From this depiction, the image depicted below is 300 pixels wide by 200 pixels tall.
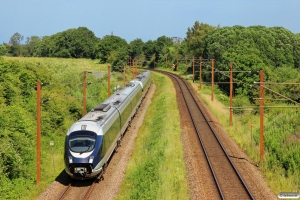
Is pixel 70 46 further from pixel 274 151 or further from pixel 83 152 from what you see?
pixel 83 152

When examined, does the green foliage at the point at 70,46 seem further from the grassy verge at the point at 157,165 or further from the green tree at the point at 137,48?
the grassy verge at the point at 157,165

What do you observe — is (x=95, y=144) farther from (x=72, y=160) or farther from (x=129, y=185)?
(x=129, y=185)

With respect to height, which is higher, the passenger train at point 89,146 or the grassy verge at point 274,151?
the passenger train at point 89,146

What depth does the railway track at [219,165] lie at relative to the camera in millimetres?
18609

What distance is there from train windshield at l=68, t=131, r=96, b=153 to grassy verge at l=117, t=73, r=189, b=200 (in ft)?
9.90

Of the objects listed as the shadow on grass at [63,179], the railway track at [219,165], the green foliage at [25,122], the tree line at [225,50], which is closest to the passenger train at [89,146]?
the shadow on grass at [63,179]

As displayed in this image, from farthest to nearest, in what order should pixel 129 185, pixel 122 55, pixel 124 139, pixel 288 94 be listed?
pixel 122 55 → pixel 288 94 → pixel 124 139 → pixel 129 185

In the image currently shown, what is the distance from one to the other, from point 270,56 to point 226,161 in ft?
177

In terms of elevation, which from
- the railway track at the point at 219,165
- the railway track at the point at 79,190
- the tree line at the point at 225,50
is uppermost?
the tree line at the point at 225,50

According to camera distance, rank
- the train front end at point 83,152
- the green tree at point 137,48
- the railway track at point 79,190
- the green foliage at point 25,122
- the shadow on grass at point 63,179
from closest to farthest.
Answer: the railway track at point 79,190 < the train front end at point 83,152 < the green foliage at point 25,122 < the shadow on grass at point 63,179 < the green tree at point 137,48

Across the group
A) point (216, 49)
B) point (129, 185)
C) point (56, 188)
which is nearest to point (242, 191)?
point (129, 185)

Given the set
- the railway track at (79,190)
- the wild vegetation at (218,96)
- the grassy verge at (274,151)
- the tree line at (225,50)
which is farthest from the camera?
the tree line at (225,50)

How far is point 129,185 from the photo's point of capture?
20047mm

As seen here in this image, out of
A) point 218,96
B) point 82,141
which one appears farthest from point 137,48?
point 82,141
